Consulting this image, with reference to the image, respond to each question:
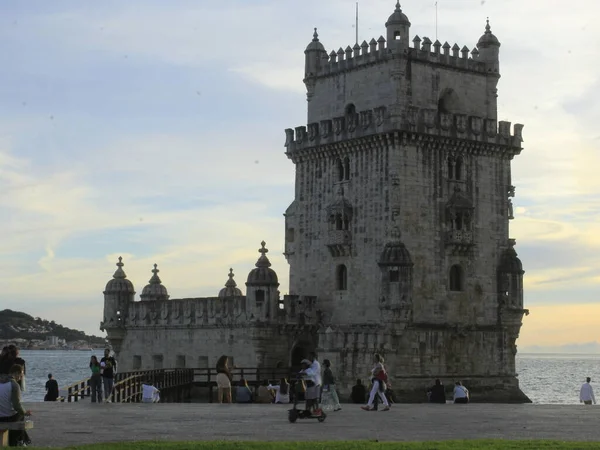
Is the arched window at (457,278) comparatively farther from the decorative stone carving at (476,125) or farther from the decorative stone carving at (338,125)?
the decorative stone carving at (338,125)

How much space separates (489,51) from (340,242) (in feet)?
46.9

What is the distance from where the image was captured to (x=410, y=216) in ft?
210

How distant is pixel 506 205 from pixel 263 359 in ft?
52.8

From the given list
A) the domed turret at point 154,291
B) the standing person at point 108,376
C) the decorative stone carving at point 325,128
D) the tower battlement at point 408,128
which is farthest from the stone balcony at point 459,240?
the domed turret at point 154,291

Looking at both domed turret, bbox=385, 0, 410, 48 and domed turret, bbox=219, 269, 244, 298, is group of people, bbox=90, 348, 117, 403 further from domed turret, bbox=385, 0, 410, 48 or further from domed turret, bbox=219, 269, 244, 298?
domed turret, bbox=219, 269, 244, 298

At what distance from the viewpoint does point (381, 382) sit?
42.0 meters

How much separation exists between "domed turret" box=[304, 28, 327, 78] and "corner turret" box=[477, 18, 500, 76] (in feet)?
29.5

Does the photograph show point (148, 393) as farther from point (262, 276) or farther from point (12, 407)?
point (12, 407)

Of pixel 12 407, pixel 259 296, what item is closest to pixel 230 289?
pixel 259 296

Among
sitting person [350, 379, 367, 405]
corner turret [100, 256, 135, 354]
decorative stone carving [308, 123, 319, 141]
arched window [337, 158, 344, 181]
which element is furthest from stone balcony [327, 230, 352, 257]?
corner turret [100, 256, 135, 354]

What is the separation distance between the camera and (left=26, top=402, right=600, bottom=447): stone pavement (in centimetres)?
2923

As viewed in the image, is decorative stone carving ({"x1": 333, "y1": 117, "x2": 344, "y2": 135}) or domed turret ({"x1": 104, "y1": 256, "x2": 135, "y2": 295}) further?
domed turret ({"x1": 104, "y1": 256, "x2": 135, "y2": 295})

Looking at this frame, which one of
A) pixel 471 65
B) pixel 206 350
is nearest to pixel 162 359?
pixel 206 350

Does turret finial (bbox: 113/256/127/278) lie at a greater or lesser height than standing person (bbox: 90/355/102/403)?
greater
